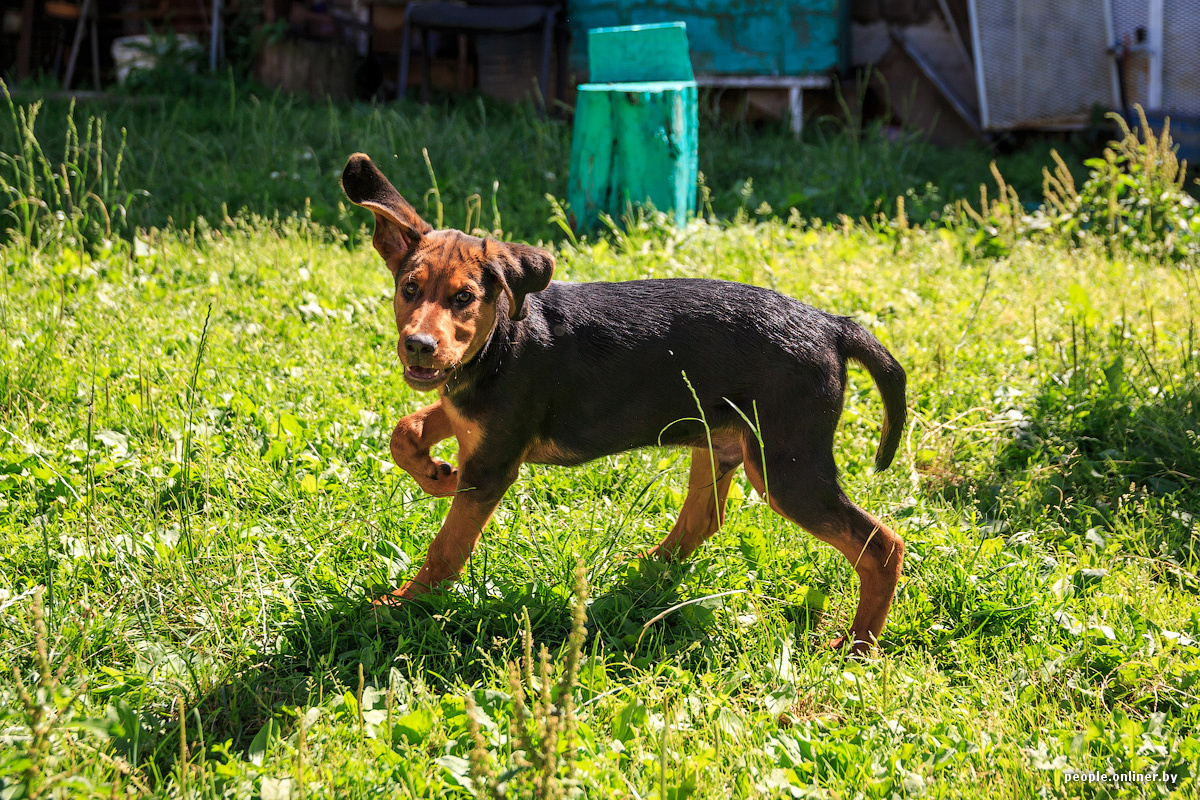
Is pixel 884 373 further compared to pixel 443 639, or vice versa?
pixel 884 373

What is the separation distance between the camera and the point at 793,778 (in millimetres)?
2283

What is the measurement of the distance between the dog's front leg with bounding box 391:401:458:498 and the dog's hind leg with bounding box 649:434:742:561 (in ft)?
2.47

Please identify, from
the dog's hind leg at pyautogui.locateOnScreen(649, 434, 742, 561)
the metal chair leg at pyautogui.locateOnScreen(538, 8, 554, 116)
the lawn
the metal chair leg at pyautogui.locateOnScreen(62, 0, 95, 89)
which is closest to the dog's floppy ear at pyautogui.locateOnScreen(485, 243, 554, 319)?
the lawn

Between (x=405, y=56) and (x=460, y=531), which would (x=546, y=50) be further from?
(x=460, y=531)

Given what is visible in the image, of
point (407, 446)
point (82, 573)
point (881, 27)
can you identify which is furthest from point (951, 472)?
point (881, 27)

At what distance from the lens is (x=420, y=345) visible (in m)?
2.41

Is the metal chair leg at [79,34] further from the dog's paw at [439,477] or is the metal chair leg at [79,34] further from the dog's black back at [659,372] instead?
the dog's black back at [659,372]

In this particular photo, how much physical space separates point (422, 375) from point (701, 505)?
113cm

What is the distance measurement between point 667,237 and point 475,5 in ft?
17.8

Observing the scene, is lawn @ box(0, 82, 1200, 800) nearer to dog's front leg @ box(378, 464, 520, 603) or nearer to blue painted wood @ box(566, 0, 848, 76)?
dog's front leg @ box(378, 464, 520, 603)

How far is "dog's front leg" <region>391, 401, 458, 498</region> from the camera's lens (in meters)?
2.95

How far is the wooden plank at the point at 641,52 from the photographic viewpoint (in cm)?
709

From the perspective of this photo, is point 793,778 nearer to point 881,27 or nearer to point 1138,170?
point 1138,170

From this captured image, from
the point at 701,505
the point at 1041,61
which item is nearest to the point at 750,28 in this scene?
the point at 1041,61
